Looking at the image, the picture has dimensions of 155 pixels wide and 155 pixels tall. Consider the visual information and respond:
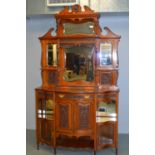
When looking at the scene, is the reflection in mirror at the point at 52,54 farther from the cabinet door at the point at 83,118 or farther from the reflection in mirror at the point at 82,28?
the cabinet door at the point at 83,118

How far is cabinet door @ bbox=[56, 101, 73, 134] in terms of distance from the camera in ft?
11.5

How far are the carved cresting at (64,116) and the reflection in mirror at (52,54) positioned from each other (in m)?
0.78

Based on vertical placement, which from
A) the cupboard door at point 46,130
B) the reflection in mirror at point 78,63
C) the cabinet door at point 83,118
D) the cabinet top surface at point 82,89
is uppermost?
the reflection in mirror at point 78,63

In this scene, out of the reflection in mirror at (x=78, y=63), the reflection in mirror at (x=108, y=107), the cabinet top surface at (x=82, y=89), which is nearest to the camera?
the cabinet top surface at (x=82, y=89)

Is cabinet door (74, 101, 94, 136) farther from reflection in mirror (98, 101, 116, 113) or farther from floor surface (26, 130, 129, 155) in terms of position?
floor surface (26, 130, 129, 155)

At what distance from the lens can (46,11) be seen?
13.6 feet

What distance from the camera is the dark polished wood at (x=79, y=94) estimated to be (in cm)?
348

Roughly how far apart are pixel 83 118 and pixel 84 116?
3 centimetres

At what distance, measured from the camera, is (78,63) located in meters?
3.85

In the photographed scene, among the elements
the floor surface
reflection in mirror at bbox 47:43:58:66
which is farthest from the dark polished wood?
the floor surface

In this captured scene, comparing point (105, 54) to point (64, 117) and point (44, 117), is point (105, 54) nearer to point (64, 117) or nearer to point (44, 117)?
point (64, 117)

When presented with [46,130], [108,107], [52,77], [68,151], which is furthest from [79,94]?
[68,151]

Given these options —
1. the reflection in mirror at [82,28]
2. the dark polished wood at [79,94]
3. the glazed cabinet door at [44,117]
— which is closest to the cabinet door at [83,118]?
the dark polished wood at [79,94]

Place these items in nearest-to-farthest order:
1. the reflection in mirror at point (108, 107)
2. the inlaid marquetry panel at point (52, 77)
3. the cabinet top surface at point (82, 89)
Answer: the cabinet top surface at point (82, 89) → the reflection in mirror at point (108, 107) → the inlaid marquetry panel at point (52, 77)
